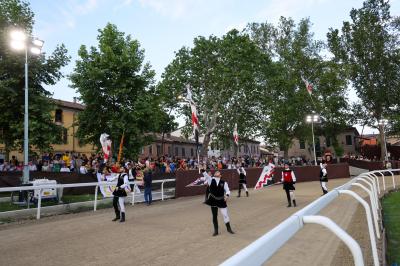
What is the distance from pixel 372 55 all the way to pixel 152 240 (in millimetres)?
45361

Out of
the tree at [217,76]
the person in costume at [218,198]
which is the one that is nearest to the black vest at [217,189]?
the person in costume at [218,198]

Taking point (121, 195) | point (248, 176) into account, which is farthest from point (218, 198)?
point (248, 176)

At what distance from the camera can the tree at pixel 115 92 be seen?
3041 centimetres

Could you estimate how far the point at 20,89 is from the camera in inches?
1029

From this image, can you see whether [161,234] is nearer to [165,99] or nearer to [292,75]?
[165,99]

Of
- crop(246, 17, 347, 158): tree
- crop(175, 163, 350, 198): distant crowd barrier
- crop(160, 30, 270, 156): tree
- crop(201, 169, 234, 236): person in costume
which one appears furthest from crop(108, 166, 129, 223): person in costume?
crop(246, 17, 347, 158): tree

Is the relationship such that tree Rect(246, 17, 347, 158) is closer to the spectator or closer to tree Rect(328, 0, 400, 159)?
tree Rect(328, 0, 400, 159)

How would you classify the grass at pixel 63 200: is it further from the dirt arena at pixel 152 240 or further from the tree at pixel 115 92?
the tree at pixel 115 92

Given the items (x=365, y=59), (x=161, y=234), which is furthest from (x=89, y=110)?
(x=365, y=59)

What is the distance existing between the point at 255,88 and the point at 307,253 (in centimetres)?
3730

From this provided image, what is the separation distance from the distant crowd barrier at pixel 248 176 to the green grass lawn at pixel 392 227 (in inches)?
426

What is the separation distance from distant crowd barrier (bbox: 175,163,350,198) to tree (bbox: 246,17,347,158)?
27.6ft

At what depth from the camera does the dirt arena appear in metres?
7.86

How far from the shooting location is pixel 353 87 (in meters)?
50.1
